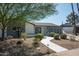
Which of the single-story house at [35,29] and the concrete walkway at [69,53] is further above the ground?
the single-story house at [35,29]

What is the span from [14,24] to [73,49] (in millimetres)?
3188

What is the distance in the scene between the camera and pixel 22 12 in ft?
35.4

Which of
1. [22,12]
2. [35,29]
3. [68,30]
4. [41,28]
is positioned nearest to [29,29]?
[35,29]

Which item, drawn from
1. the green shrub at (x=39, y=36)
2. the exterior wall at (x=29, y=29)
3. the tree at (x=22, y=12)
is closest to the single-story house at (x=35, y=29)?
the exterior wall at (x=29, y=29)

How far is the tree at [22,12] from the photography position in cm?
1031

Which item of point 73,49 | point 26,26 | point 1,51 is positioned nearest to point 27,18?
point 26,26

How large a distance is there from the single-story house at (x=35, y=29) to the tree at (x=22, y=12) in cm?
29

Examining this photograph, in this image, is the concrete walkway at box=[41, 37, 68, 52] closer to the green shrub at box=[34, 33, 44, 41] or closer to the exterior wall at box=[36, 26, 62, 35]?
the green shrub at box=[34, 33, 44, 41]

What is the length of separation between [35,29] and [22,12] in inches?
41.3

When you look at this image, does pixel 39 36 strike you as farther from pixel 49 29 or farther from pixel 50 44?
pixel 49 29

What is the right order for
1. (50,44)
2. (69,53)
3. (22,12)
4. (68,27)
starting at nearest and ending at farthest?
1. (69,53)
2. (68,27)
3. (50,44)
4. (22,12)

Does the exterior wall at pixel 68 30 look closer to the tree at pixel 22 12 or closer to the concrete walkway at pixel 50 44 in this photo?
the concrete walkway at pixel 50 44

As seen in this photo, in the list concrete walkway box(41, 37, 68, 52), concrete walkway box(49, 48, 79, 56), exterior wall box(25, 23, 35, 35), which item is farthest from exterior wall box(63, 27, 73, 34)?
exterior wall box(25, 23, 35, 35)

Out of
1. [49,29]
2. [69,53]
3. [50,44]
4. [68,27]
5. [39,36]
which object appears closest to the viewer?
[69,53]
